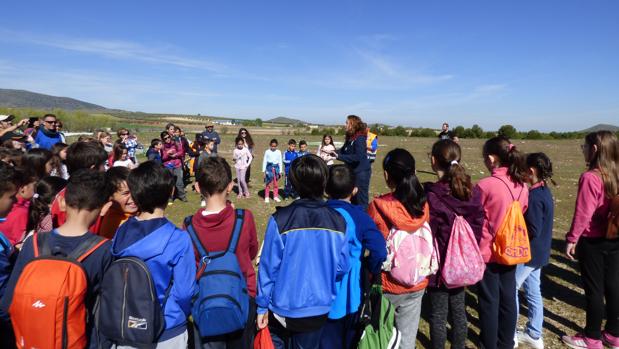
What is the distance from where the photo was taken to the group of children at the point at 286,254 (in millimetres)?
2006

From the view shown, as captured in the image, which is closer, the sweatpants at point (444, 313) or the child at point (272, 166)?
the sweatpants at point (444, 313)

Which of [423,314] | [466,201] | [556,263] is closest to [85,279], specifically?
[466,201]

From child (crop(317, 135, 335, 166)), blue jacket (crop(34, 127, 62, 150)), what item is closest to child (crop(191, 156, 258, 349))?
child (crop(317, 135, 335, 166))

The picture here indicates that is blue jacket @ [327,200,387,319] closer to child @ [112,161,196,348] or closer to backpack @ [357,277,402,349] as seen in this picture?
Answer: backpack @ [357,277,402,349]

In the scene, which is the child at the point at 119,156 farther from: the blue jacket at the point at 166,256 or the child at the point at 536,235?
the child at the point at 536,235

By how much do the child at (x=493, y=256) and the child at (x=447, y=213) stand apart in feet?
0.67

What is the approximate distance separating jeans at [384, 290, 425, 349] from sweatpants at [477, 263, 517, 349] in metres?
0.70

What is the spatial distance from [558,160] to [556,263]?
18406 millimetres

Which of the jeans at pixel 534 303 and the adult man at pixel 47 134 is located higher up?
the adult man at pixel 47 134

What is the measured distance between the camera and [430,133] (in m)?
48.8

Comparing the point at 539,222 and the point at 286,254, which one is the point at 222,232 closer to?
the point at 286,254

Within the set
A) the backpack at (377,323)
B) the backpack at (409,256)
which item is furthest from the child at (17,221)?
the backpack at (409,256)

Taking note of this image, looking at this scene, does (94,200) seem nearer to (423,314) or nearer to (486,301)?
(486,301)

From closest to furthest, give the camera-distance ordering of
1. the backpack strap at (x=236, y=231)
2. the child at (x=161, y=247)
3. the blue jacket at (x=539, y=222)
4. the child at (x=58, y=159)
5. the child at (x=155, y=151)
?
the child at (x=161, y=247) < the backpack strap at (x=236, y=231) < the blue jacket at (x=539, y=222) < the child at (x=58, y=159) < the child at (x=155, y=151)
